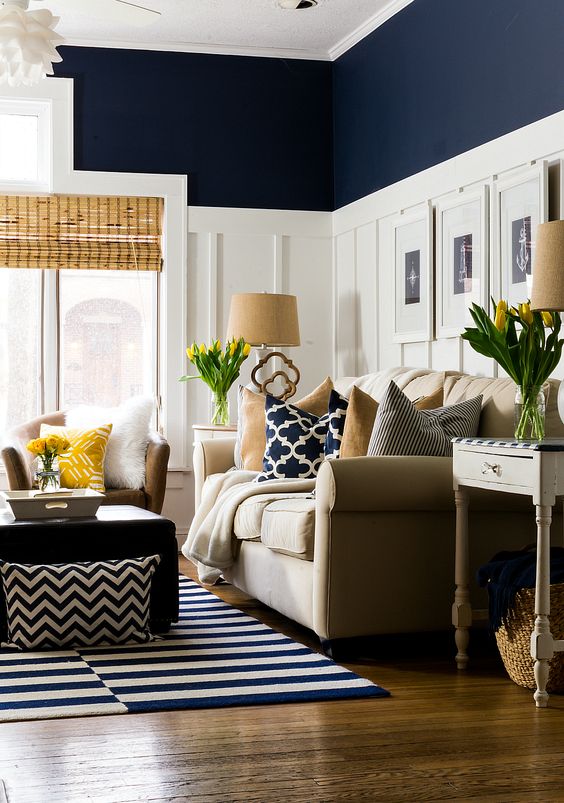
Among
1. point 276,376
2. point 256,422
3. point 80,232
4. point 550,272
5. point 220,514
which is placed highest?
point 80,232

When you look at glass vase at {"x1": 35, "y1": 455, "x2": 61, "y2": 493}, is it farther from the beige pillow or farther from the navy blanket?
the navy blanket

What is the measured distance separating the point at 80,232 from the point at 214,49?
4.47 feet

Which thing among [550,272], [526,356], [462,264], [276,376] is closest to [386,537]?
[526,356]

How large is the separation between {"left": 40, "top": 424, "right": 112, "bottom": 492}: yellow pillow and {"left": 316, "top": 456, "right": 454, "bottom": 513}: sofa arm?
2341mm

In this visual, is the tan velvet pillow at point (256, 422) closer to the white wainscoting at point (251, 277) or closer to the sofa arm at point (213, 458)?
the sofa arm at point (213, 458)

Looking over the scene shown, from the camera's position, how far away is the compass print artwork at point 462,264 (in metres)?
5.01

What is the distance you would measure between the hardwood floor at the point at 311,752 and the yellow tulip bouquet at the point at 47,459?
163 cm

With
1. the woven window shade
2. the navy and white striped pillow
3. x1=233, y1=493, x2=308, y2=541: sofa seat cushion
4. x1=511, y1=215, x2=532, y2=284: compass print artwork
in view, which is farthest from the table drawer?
the woven window shade

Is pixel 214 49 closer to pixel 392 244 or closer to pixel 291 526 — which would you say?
pixel 392 244

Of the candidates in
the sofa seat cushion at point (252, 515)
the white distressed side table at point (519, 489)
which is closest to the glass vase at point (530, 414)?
the white distressed side table at point (519, 489)

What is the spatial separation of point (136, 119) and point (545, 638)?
4486 millimetres

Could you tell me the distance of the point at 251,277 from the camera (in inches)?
267

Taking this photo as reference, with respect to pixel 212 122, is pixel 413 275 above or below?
below

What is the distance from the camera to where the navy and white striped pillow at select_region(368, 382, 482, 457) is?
12.4 feet
